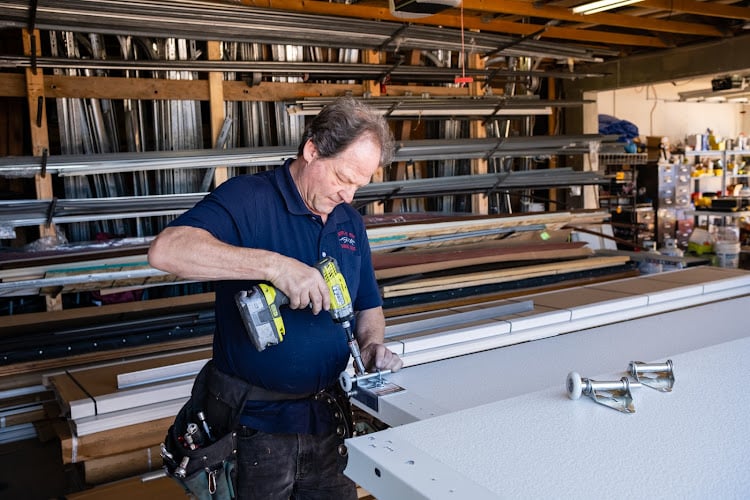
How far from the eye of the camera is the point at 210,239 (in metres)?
1.74

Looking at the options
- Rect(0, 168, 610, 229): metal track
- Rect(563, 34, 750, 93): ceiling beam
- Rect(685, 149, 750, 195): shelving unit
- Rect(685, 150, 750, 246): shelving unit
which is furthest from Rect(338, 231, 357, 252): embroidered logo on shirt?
Rect(685, 149, 750, 195): shelving unit

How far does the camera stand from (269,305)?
171 centimetres

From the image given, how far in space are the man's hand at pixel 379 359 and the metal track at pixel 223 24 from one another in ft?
8.10

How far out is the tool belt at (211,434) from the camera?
1915 millimetres

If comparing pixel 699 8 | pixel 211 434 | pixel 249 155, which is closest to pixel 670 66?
pixel 699 8

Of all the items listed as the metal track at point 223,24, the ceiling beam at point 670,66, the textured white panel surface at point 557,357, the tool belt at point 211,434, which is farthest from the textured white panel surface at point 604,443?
the ceiling beam at point 670,66

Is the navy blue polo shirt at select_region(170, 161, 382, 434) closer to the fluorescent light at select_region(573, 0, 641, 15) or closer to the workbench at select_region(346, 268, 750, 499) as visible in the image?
the workbench at select_region(346, 268, 750, 499)

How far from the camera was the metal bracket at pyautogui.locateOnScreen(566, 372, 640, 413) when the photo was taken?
158 centimetres

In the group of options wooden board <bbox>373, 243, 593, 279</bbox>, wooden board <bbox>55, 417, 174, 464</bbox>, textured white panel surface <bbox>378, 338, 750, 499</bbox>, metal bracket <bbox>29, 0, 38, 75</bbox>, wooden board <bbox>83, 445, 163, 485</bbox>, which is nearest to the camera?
textured white panel surface <bbox>378, 338, 750, 499</bbox>

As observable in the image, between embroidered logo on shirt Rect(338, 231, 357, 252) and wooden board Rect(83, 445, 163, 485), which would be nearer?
embroidered logo on shirt Rect(338, 231, 357, 252)

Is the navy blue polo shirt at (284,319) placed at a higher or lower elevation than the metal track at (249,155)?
lower

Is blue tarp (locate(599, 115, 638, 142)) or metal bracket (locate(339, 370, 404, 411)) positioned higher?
blue tarp (locate(599, 115, 638, 142))

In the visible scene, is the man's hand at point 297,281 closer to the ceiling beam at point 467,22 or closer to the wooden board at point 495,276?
Result: the wooden board at point 495,276

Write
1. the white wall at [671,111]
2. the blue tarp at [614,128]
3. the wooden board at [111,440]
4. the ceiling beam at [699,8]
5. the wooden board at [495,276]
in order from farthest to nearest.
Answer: the white wall at [671,111], the blue tarp at [614,128], the ceiling beam at [699,8], the wooden board at [495,276], the wooden board at [111,440]
